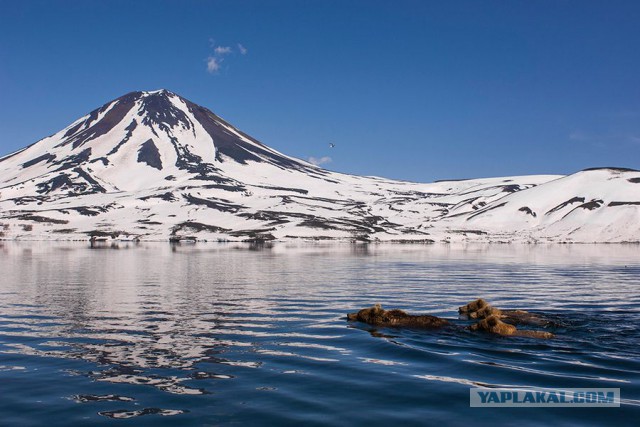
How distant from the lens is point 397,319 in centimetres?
3114

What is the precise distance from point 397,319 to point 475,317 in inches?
194

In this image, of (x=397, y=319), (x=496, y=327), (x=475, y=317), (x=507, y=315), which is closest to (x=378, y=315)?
(x=397, y=319)

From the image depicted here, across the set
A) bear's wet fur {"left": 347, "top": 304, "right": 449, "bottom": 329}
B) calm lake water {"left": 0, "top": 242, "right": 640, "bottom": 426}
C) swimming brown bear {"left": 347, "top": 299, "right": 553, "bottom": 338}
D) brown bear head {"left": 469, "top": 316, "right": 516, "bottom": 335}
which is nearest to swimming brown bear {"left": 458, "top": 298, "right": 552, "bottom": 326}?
swimming brown bear {"left": 347, "top": 299, "right": 553, "bottom": 338}

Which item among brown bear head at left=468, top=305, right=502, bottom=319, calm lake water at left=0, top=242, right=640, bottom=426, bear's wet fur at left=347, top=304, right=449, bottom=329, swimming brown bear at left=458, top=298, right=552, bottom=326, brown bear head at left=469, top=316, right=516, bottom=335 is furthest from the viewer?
brown bear head at left=468, top=305, right=502, bottom=319

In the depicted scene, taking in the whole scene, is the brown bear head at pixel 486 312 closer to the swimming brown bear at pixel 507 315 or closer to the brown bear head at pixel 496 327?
the swimming brown bear at pixel 507 315

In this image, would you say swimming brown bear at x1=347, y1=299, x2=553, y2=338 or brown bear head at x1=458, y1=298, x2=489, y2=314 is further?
brown bear head at x1=458, y1=298, x2=489, y2=314

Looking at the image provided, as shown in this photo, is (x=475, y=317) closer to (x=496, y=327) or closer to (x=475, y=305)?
(x=475, y=305)

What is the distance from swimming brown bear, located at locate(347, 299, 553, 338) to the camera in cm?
2809

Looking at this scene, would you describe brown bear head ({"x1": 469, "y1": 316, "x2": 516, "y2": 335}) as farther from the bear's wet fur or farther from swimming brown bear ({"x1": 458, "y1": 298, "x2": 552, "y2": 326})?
the bear's wet fur

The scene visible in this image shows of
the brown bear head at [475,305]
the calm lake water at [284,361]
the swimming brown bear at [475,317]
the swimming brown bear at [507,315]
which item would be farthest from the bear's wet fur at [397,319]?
the brown bear head at [475,305]

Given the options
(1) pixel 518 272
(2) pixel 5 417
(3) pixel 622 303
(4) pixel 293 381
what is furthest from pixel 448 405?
(1) pixel 518 272

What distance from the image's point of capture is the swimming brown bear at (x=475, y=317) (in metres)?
28.1

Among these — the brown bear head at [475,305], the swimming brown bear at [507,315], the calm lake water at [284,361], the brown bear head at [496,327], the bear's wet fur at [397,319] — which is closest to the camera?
the calm lake water at [284,361]

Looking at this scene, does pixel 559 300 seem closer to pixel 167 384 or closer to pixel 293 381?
pixel 293 381
